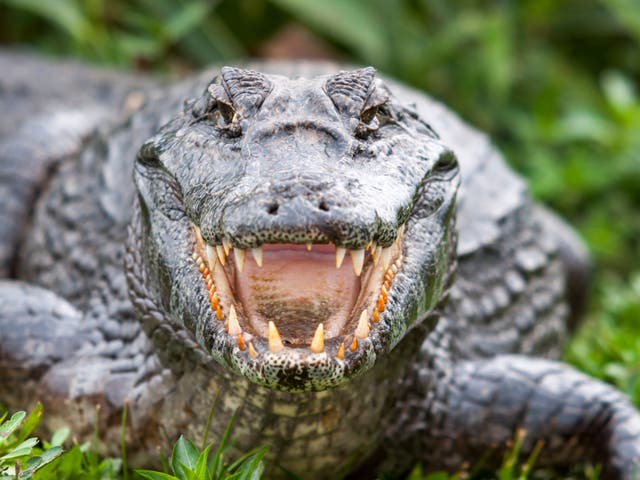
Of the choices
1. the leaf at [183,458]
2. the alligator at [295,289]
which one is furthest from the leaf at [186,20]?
the leaf at [183,458]

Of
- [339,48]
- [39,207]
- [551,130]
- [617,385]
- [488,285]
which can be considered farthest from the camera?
[339,48]

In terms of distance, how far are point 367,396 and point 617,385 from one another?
3.76ft

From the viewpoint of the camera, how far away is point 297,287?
258 cm

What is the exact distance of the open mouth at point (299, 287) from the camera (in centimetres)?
244

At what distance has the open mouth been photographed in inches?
96.0

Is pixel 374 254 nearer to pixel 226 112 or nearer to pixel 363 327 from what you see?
pixel 363 327

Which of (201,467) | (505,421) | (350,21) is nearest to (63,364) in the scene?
(201,467)

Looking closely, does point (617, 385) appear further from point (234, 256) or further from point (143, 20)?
point (143, 20)

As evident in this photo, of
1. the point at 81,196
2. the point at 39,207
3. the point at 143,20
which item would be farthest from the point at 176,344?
the point at 143,20

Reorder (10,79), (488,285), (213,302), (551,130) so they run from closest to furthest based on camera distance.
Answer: (213,302), (488,285), (10,79), (551,130)

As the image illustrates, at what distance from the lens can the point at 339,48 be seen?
6781 millimetres

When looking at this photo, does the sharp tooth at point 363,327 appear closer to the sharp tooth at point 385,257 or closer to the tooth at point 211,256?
the sharp tooth at point 385,257

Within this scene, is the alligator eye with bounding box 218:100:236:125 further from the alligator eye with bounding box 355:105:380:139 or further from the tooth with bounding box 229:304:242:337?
the tooth with bounding box 229:304:242:337

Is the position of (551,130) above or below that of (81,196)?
above
